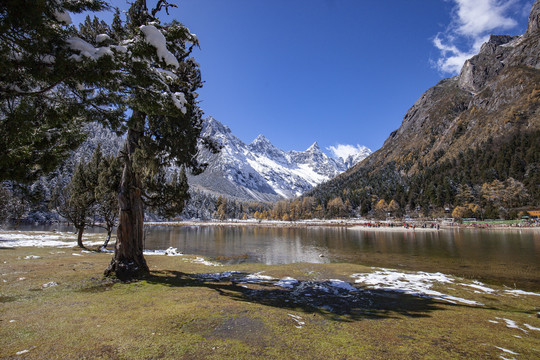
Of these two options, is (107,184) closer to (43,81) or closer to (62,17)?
(43,81)

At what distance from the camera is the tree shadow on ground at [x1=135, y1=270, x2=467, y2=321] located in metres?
9.12

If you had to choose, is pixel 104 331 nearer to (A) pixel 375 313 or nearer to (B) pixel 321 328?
(B) pixel 321 328

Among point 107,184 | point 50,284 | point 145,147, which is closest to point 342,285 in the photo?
point 145,147

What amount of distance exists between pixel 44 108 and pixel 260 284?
1138 centimetres

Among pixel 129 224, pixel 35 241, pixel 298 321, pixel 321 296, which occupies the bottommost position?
pixel 35 241

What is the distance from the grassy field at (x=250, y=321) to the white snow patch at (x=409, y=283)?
279mm

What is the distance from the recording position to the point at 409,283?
48.1 ft

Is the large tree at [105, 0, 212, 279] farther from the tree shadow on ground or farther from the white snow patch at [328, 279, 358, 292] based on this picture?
the white snow patch at [328, 279, 358, 292]

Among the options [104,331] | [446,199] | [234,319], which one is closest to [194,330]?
[234,319]

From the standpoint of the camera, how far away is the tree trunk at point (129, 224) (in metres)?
13.5

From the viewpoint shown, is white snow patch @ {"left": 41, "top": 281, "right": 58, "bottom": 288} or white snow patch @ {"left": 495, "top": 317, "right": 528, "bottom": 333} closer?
white snow patch @ {"left": 495, "top": 317, "right": 528, "bottom": 333}

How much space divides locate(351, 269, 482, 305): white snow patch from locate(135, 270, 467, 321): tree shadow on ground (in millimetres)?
805

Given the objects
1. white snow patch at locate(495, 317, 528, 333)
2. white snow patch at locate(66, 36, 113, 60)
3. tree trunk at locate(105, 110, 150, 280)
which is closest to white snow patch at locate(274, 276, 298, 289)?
tree trunk at locate(105, 110, 150, 280)

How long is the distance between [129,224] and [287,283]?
9.22 meters
